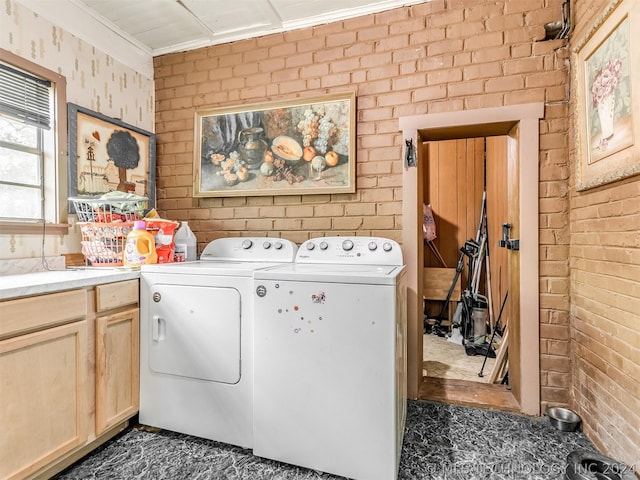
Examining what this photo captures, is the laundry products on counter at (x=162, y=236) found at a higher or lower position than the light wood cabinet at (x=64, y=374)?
higher

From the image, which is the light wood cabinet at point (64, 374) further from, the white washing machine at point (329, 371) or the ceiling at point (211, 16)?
the ceiling at point (211, 16)

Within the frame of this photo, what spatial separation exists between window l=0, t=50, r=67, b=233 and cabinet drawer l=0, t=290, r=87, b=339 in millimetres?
709

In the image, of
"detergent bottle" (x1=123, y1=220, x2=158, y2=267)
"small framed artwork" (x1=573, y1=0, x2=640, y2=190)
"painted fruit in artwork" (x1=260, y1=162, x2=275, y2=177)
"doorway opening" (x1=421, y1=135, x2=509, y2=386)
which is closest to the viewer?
"small framed artwork" (x1=573, y1=0, x2=640, y2=190)

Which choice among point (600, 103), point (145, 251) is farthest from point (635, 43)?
point (145, 251)

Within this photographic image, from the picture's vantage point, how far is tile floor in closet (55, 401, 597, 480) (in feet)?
5.26

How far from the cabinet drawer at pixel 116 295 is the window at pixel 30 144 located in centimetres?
69

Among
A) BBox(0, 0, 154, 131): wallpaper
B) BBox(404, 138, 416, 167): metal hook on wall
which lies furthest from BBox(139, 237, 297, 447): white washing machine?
BBox(0, 0, 154, 131): wallpaper

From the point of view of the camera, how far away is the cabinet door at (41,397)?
1349mm

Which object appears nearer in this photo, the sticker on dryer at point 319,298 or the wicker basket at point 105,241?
the sticker on dryer at point 319,298

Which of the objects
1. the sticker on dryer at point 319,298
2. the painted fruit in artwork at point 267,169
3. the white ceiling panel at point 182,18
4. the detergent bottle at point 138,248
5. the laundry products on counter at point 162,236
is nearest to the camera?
the sticker on dryer at point 319,298

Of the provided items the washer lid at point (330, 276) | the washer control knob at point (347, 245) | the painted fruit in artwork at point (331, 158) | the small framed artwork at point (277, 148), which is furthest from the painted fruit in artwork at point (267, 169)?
the washer lid at point (330, 276)

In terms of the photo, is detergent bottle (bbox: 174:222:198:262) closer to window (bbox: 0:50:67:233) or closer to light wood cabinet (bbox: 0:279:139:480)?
light wood cabinet (bbox: 0:279:139:480)

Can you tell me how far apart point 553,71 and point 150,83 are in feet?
9.73

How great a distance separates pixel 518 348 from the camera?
2223 millimetres
